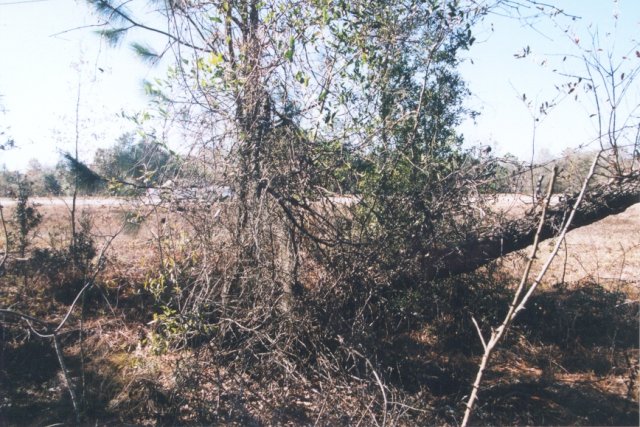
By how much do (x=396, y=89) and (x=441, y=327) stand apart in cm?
303

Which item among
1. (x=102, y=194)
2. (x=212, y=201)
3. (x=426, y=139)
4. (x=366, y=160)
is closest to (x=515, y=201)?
(x=426, y=139)

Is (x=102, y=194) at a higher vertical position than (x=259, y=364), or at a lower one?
higher

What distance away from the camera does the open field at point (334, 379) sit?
4.45 m

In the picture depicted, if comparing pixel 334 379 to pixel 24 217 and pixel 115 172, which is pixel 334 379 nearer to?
pixel 115 172

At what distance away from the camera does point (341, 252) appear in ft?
14.7

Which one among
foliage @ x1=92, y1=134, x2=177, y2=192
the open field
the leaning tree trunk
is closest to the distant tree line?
foliage @ x1=92, y1=134, x2=177, y2=192

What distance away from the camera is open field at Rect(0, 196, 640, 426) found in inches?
175

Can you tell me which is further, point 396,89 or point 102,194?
point 102,194

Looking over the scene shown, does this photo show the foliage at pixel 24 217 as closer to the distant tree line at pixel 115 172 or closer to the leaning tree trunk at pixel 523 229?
the distant tree line at pixel 115 172

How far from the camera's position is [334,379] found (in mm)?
4527

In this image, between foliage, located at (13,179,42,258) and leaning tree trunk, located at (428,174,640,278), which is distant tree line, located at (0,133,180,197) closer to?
foliage, located at (13,179,42,258)

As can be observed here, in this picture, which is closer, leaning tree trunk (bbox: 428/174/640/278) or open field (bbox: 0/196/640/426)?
open field (bbox: 0/196/640/426)

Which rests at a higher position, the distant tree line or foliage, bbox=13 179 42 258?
the distant tree line

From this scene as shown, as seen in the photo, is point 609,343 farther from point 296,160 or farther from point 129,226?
point 129,226
